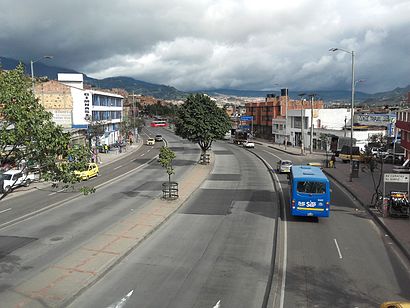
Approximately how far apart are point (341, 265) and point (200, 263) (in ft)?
16.7

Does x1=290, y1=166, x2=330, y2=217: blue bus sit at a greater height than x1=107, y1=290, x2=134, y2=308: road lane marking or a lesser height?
greater

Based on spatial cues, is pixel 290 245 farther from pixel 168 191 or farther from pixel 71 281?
pixel 168 191

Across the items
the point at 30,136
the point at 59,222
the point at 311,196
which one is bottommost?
the point at 59,222

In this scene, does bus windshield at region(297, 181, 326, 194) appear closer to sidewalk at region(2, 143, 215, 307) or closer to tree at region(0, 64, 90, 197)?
sidewalk at region(2, 143, 215, 307)

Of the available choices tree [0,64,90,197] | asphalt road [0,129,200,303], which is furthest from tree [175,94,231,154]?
tree [0,64,90,197]

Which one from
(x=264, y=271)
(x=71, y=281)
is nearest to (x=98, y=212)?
(x=71, y=281)

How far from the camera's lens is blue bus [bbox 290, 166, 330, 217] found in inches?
797

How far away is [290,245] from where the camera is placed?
1691 centimetres

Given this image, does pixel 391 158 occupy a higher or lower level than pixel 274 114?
lower

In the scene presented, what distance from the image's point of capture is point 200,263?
14.6 meters

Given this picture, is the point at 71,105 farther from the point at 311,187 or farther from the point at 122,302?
the point at 122,302

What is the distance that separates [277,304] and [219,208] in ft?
42.0

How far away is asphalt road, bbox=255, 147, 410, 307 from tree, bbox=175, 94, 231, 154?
25130mm

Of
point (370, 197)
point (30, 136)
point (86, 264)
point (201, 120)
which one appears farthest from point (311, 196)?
point (201, 120)
